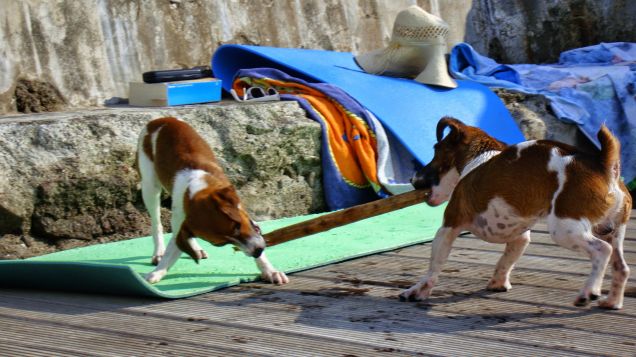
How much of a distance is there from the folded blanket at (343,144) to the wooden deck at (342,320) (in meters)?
2.15

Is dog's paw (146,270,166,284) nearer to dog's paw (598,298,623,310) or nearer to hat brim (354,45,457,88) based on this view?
dog's paw (598,298,623,310)

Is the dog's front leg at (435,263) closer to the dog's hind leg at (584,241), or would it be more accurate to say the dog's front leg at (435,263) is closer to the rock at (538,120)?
the dog's hind leg at (584,241)

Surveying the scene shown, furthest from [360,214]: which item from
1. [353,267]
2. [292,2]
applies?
[292,2]

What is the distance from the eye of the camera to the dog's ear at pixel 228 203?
4418mm

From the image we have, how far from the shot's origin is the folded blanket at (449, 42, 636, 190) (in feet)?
27.3

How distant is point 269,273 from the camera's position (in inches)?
187

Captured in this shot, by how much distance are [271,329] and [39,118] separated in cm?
294

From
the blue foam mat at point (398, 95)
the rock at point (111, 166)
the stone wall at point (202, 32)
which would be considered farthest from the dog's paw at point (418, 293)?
the stone wall at point (202, 32)

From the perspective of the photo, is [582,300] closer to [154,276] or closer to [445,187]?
[445,187]

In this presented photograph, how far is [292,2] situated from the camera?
9156 mm

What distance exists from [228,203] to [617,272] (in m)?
1.66

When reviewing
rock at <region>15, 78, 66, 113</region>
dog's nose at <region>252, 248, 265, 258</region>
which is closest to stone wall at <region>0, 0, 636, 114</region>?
rock at <region>15, 78, 66, 113</region>

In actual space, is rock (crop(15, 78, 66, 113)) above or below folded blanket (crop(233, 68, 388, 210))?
above

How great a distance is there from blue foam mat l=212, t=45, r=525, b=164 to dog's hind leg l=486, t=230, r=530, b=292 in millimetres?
2916
